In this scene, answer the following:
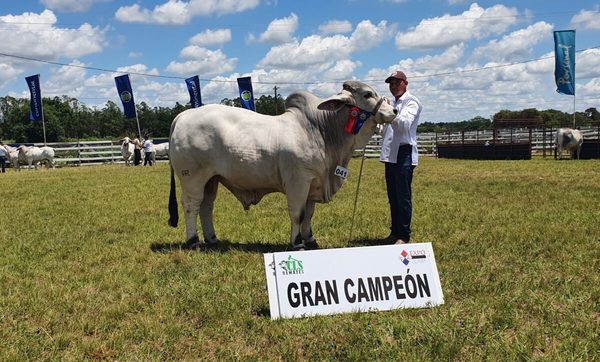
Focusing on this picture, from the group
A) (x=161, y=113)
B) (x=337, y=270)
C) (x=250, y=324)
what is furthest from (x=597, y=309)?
(x=161, y=113)

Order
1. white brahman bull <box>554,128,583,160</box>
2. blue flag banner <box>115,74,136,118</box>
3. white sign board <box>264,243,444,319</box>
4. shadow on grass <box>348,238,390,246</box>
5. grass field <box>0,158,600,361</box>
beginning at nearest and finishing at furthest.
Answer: grass field <box>0,158,600,361</box> → white sign board <box>264,243,444,319</box> → shadow on grass <box>348,238,390,246</box> → white brahman bull <box>554,128,583,160</box> → blue flag banner <box>115,74,136,118</box>

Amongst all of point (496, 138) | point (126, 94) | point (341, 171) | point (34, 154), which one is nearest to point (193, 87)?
point (126, 94)

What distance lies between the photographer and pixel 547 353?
3.59 m

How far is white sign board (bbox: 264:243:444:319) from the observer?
427 cm

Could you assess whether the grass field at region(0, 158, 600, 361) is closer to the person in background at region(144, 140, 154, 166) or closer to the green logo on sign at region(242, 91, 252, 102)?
the person in background at region(144, 140, 154, 166)

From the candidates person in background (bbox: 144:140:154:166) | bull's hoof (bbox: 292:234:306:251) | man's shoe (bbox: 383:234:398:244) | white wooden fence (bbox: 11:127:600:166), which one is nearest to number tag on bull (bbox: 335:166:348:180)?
bull's hoof (bbox: 292:234:306:251)

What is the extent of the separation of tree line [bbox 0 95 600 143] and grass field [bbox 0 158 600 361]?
42.3m

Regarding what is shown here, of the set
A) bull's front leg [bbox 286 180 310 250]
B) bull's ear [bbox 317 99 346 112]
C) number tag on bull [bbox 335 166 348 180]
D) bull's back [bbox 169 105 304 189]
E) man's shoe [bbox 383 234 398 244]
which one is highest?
bull's ear [bbox 317 99 346 112]

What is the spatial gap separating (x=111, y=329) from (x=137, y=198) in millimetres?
8839

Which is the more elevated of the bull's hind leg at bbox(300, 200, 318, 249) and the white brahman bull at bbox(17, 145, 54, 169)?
the white brahman bull at bbox(17, 145, 54, 169)

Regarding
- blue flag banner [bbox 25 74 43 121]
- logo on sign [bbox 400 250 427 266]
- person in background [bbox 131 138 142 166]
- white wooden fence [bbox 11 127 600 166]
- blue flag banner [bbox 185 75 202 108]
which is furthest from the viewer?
white wooden fence [bbox 11 127 600 166]

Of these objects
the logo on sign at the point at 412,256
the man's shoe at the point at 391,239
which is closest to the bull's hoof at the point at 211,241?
the man's shoe at the point at 391,239

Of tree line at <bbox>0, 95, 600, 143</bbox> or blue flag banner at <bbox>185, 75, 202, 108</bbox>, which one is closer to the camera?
blue flag banner at <bbox>185, 75, 202, 108</bbox>

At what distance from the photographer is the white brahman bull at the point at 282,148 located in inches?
239
